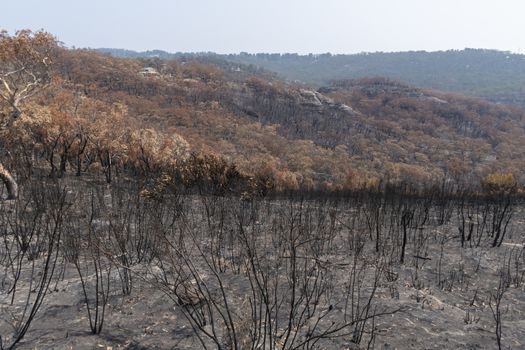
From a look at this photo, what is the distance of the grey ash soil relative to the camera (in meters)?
4.70

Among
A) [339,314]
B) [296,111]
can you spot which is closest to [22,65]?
[339,314]

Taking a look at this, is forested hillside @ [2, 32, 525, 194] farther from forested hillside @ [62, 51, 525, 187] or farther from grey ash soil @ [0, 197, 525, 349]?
grey ash soil @ [0, 197, 525, 349]

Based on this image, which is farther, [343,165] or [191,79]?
[191,79]

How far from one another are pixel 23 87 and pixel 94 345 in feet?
44.2

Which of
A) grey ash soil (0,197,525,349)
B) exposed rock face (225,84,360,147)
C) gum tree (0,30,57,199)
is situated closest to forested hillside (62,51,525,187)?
exposed rock face (225,84,360,147)

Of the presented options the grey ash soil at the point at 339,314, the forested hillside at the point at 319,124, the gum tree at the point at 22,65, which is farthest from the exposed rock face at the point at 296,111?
the grey ash soil at the point at 339,314

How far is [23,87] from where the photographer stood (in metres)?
14.3

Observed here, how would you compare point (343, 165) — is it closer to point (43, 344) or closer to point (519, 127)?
point (43, 344)

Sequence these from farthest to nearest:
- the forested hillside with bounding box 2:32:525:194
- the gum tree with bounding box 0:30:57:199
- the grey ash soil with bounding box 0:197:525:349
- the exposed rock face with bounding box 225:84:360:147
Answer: the exposed rock face with bounding box 225:84:360:147 < the forested hillside with bounding box 2:32:525:194 < the gum tree with bounding box 0:30:57:199 < the grey ash soil with bounding box 0:197:525:349

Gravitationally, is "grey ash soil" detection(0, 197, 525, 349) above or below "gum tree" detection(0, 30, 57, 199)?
below

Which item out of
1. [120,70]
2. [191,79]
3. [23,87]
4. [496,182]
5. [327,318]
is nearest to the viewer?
[327,318]

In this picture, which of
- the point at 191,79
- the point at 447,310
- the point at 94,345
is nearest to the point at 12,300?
the point at 94,345

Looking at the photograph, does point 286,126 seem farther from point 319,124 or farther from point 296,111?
point 296,111

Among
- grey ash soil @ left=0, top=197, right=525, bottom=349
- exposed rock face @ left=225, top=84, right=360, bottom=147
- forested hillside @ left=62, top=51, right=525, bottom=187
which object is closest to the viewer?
grey ash soil @ left=0, top=197, right=525, bottom=349
